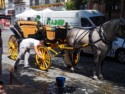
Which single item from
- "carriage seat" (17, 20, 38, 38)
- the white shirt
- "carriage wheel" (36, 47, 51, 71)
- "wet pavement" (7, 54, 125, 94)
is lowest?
"wet pavement" (7, 54, 125, 94)

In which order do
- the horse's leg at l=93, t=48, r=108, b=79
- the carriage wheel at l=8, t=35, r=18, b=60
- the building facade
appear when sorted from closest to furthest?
the horse's leg at l=93, t=48, r=108, b=79, the carriage wheel at l=8, t=35, r=18, b=60, the building facade

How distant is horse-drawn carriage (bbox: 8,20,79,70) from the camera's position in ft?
42.2

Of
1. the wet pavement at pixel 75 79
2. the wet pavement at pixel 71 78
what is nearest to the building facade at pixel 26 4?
the wet pavement at pixel 71 78

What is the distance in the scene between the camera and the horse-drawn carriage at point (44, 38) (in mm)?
12867

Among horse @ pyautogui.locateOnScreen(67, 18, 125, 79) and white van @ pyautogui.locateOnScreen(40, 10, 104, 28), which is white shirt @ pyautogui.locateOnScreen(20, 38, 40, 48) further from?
white van @ pyautogui.locateOnScreen(40, 10, 104, 28)

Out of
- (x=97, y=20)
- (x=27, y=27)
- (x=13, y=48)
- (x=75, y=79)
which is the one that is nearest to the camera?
(x=75, y=79)

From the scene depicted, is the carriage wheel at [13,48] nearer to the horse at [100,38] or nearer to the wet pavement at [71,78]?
the wet pavement at [71,78]

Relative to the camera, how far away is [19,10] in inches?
2354

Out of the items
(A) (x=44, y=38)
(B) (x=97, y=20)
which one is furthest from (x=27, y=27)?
(B) (x=97, y=20)

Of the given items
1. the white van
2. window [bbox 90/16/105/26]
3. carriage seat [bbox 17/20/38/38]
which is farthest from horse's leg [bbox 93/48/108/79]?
window [bbox 90/16/105/26]

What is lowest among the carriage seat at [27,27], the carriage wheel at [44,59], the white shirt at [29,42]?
the carriage wheel at [44,59]

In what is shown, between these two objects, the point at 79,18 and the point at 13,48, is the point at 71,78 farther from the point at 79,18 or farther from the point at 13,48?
the point at 79,18

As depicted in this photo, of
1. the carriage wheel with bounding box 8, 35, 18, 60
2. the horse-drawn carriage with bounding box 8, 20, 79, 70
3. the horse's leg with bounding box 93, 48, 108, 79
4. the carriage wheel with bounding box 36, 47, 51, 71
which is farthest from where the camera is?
the carriage wheel with bounding box 8, 35, 18, 60

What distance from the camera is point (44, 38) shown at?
1384 cm
